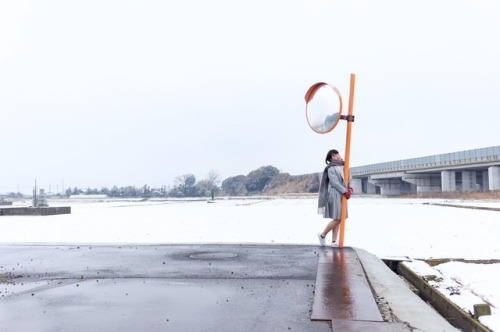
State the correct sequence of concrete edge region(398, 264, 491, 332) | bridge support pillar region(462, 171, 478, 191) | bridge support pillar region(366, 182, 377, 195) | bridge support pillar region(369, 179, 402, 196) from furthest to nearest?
1. bridge support pillar region(366, 182, 377, 195)
2. bridge support pillar region(369, 179, 402, 196)
3. bridge support pillar region(462, 171, 478, 191)
4. concrete edge region(398, 264, 491, 332)

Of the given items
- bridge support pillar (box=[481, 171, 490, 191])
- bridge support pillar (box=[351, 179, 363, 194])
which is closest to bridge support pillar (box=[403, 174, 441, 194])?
bridge support pillar (box=[481, 171, 490, 191])

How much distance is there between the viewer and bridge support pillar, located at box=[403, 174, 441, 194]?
93312 millimetres

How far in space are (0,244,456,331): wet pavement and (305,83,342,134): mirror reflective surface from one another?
2.39 meters

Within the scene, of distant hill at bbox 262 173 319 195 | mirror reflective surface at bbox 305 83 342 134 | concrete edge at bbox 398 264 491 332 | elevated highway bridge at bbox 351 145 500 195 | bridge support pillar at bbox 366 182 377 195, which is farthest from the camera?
distant hill at bbox 262 173 319 195

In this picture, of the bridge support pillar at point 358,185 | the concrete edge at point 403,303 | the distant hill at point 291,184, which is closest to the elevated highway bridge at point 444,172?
the bridge support pillar at point 358,185

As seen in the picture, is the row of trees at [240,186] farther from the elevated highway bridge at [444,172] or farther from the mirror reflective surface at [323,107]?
the mirror reflective surface at [323,107]

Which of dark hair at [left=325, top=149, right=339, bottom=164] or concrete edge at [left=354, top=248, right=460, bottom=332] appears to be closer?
concrete edge at [left=354, top=248, right=460, bottom=332]

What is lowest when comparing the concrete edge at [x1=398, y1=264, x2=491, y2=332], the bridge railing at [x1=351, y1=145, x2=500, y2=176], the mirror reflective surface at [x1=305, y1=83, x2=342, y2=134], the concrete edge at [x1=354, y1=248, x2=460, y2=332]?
the concrete edge at [x1=398, y1=264, x2=491, y2=332]

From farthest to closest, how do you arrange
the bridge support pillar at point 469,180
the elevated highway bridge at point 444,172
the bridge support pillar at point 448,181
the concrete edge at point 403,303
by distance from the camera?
the bridge support pillar at point 469,180 < the bridge support pillar at point 448,181 < the elevated highway bridge at point 444,172 < the concrete edge at point 403,303

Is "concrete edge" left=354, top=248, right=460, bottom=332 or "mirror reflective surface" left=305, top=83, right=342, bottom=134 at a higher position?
"mirror reflective surface" left=305, top=83, right=342, bottom=134

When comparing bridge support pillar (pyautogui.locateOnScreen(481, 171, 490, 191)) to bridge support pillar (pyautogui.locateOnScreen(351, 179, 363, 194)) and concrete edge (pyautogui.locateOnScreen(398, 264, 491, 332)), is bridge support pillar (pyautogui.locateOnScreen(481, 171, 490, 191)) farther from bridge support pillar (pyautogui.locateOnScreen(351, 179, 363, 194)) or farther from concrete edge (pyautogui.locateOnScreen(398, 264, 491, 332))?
concrete edge (pyautogui.locateOnScreen(398, 264, 491, 332))

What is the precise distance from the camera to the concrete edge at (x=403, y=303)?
397cm

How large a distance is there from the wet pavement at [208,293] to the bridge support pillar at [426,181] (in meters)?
90.8

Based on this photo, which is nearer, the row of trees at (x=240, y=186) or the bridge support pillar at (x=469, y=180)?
the bridge support pillar at (x=469, y=180)
